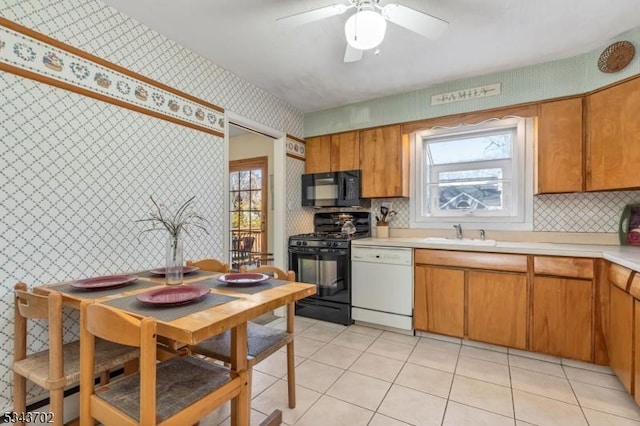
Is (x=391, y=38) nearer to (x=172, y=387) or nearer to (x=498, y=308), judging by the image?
(x=498, y=308)

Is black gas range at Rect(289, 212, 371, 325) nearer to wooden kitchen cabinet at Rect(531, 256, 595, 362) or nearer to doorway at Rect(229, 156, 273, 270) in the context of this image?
doorway at Rect(229, 156, 273, 270)

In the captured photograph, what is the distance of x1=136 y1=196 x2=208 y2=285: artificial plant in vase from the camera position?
62.8 inches

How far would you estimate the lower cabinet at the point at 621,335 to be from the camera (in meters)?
1.76

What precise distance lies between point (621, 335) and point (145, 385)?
2634mm

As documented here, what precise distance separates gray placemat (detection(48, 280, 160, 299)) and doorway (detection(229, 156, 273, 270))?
291 centimetres

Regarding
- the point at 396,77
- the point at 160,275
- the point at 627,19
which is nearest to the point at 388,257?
the point at 396,77

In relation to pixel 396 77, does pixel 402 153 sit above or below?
below

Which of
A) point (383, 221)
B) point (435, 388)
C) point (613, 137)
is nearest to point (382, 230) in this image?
point (383, 221)

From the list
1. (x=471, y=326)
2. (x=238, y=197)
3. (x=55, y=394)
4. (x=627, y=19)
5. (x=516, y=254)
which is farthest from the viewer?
(x=238, y=197)

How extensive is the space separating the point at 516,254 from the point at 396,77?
1.91 m

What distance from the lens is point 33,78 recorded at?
1.61 meters

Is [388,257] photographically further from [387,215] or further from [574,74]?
[574,74]

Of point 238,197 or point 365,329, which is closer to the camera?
point 365,329

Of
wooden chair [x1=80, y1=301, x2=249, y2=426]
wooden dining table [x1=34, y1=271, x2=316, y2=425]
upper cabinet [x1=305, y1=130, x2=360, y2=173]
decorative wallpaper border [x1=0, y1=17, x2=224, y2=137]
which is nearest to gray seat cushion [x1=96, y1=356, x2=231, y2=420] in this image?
wooden chair [x1=80, y1=301, x2=249, y2=426]
